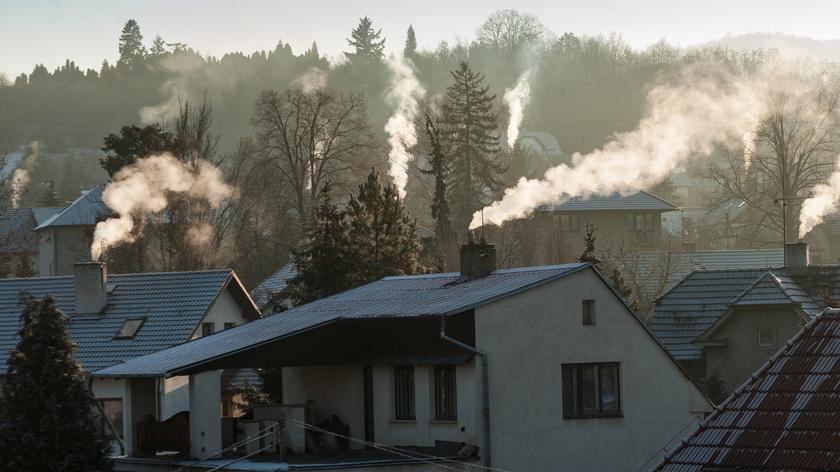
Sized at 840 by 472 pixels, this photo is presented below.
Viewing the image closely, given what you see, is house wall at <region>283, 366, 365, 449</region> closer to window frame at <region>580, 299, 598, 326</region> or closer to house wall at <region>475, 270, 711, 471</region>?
house wall at <region>475, 270, 711, 471</region>

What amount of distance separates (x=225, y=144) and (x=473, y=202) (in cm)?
10539

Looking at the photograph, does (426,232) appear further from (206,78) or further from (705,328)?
(206,78)

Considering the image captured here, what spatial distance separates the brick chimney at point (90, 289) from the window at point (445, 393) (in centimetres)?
1842

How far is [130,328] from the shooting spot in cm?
4538

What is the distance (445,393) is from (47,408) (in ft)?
25.9

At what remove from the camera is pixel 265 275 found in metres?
74.9

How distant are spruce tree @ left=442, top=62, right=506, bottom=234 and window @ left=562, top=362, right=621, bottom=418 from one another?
1473 inches

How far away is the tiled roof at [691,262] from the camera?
67.0 metres

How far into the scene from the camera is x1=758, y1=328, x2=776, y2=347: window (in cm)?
4634

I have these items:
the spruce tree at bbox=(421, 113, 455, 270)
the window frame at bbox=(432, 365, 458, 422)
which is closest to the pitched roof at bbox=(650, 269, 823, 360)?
the spruce tree at bbox=(421, 113, 455, 270)

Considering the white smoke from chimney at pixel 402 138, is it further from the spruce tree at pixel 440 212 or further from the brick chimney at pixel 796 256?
the brick chimney at pixel 796 256

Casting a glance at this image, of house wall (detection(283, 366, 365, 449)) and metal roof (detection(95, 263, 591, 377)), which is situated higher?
metal roof (detection(95, 263, 591, 377))

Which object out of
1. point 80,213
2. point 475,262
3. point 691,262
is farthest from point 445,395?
point 80,213

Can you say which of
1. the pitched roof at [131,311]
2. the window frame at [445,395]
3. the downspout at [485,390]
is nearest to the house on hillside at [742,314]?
the pitched roof at [131,311]
